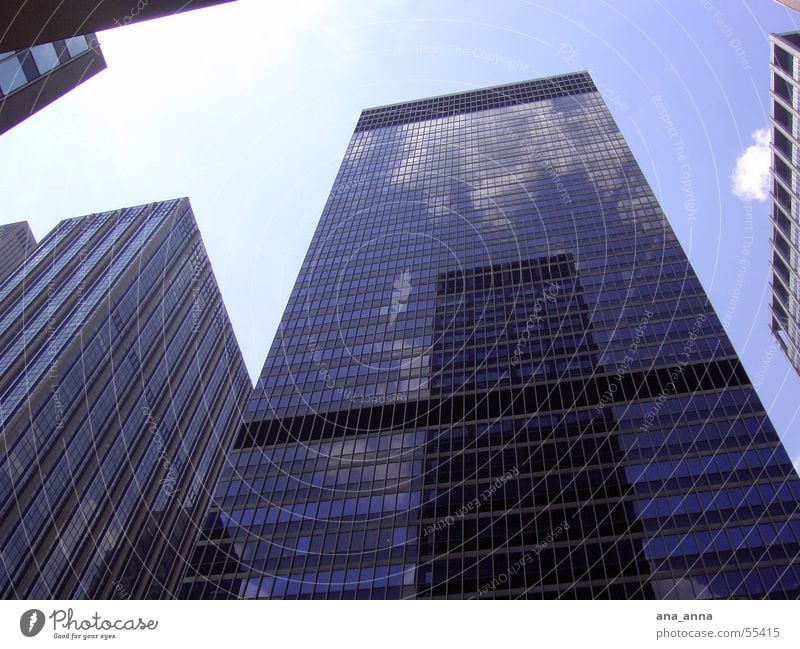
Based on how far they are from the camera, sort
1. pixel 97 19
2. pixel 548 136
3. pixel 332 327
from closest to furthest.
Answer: pixel 97 19 < pixel 332 327 < pixel 548 136

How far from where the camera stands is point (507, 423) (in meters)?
67.4

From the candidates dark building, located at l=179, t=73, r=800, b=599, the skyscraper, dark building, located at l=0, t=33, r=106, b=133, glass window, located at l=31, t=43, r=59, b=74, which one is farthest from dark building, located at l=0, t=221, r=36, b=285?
the skyscraper

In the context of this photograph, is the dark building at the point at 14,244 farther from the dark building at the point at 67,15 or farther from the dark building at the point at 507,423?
the dark building at the point at 67,15

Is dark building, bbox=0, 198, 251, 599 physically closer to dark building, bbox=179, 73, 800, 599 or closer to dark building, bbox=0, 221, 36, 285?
dark building, bbox=179, 73, 800, 599

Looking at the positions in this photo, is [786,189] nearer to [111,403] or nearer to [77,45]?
[77,45]

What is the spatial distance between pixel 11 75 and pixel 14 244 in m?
171

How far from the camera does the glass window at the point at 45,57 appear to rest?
86.4ft

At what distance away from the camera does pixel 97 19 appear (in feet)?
56.9

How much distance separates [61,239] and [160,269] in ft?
71.7

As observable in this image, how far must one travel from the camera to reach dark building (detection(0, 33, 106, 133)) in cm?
2447

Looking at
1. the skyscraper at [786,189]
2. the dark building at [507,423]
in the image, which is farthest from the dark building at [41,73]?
the skyscraper at [786,189]

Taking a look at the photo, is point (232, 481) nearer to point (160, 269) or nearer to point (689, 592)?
point (689, 592)
